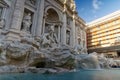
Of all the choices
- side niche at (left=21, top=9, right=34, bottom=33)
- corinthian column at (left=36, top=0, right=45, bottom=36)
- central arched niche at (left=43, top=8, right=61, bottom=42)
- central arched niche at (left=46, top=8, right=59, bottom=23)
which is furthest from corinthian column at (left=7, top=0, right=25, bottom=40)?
central arched niche at (left=46, top=8, right=59, bottom=23)

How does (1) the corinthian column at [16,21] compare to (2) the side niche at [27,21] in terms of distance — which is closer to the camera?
(1) the corinthian column at [16,21]

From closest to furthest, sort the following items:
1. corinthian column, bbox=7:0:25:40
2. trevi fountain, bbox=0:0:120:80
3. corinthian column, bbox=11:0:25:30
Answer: trevi fountain, bbox=0:0:120:80, corinthian column, bbox=7:0:25:40, corinthian column, bbox=11:0:25:30

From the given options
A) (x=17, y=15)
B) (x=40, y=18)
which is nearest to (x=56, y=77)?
(x=17, y=15)

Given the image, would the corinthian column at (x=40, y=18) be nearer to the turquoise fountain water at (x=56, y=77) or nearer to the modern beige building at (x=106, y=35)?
the turquoise fountain water at (x=56, y=77)

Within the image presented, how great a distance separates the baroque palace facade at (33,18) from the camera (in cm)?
1116

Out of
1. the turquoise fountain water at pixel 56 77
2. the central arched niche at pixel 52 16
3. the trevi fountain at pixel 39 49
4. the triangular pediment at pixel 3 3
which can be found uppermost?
the central arched niche at pixel 52 16

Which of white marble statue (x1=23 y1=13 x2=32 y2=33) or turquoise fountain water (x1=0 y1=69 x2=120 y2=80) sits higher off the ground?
white marble statue (x1=23 y1=13 x2=32 y2=33)

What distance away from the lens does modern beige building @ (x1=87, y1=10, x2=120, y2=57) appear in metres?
30.9

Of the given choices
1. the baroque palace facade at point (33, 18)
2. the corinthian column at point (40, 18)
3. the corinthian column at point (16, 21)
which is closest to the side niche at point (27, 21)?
the baroque palace facade at point (33, 18)

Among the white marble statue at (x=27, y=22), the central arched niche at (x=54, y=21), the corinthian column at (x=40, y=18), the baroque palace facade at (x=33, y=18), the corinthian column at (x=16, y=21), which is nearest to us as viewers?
the corinthian column at (x=16, y=21)

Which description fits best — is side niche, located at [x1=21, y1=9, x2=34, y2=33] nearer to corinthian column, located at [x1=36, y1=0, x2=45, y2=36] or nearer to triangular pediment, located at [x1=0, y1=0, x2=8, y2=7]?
corinthian column, located at [x1=36, y1=0, x2=45, y2=36]

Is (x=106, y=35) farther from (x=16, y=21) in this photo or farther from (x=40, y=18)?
(x=16, y=21)

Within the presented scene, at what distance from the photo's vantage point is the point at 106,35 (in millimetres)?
34812

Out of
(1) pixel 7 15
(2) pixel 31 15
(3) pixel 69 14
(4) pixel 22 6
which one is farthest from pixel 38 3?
(3) pixel 69 14
